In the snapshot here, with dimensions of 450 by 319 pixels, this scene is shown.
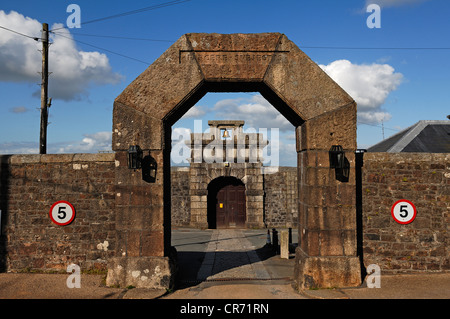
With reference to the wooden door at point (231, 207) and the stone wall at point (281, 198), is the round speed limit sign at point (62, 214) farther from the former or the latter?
the stone wall at point (281, 198)

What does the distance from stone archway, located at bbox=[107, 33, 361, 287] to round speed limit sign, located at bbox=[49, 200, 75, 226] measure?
4.56 feet

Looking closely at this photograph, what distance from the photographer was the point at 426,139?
49.3ft

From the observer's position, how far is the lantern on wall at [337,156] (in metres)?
6.52

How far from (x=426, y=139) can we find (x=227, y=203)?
33.0 feet

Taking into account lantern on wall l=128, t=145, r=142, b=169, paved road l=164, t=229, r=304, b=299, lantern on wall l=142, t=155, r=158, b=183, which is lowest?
paved road l=164, t=229, r=304, b=299

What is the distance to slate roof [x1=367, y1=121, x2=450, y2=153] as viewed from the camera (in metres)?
14.2

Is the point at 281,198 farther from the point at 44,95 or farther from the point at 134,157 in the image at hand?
the point at 134,157

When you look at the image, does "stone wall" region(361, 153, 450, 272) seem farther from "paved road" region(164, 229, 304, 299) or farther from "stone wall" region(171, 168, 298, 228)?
"stone wall" region(171, 168, 298, 228)

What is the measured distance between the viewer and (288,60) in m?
6.84

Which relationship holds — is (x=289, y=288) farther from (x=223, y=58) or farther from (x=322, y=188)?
(x=223, y=58)

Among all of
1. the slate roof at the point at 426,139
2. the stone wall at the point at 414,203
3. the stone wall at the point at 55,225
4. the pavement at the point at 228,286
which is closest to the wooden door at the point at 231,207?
the slate roof at the point at 426,139

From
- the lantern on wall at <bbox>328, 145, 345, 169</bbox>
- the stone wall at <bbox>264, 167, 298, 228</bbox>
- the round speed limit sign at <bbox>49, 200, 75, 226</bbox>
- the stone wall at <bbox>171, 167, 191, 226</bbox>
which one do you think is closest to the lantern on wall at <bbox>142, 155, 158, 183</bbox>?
the round speed limit sign at <bbox>49, 200, 75, 226</bbox>
